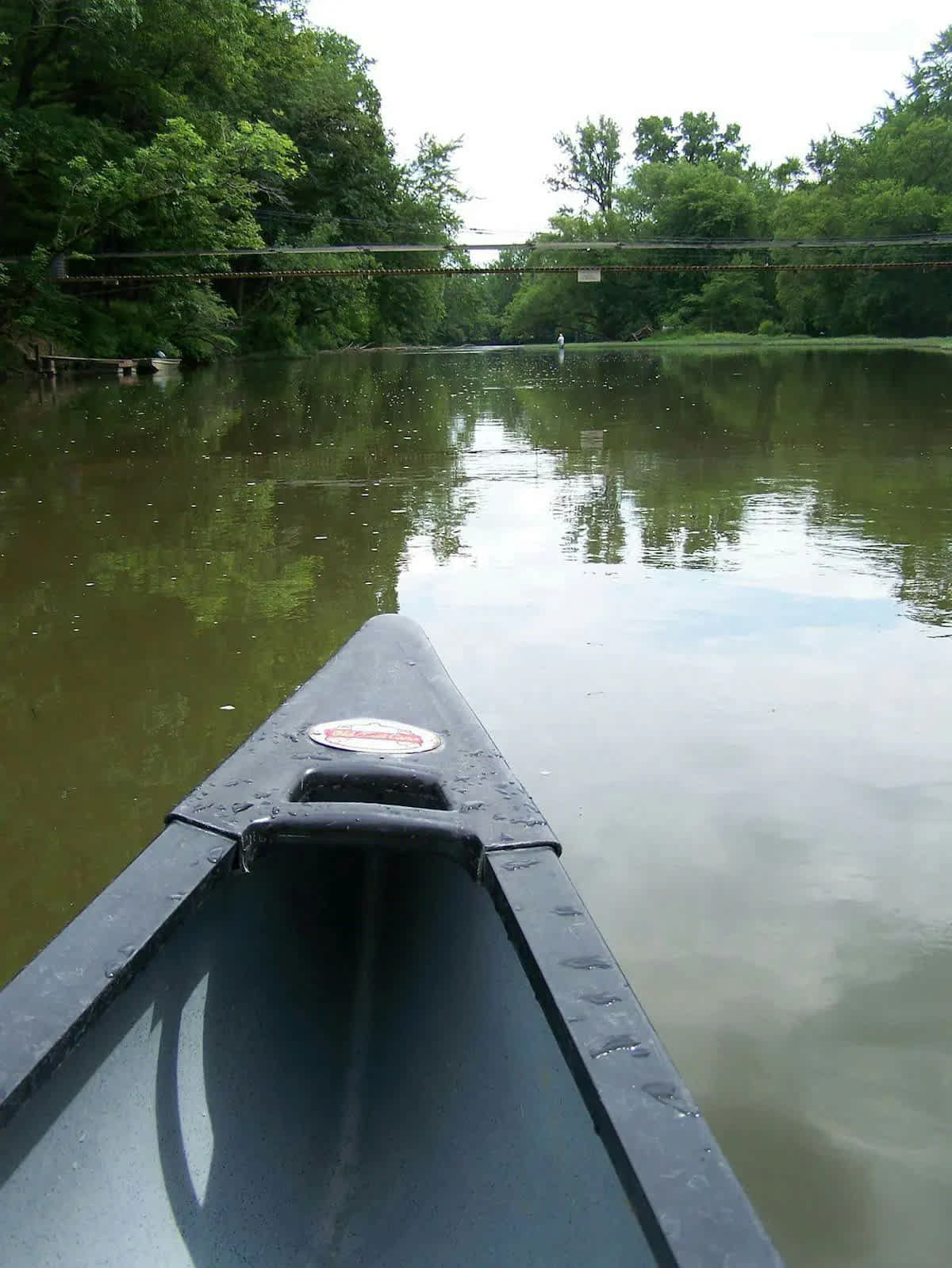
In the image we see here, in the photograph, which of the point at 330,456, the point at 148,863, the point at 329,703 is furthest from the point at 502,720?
the point at 330,456

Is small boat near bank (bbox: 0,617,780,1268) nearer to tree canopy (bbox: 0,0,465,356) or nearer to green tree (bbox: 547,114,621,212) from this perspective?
tree canopy (bbox: 0,0,465,356)

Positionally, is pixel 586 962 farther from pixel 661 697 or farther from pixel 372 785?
pixel 661 697

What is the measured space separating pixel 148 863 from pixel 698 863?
176 cm

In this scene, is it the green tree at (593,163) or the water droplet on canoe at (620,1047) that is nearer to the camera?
the water droplet on canoe at (620,1047)

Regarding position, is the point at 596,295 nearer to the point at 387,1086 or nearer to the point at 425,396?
the point at 425,396

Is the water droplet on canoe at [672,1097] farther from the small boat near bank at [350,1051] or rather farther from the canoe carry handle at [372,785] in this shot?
the canoe carry handle at [372,785]

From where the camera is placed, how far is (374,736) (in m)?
2.30

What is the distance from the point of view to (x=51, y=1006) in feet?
4.48

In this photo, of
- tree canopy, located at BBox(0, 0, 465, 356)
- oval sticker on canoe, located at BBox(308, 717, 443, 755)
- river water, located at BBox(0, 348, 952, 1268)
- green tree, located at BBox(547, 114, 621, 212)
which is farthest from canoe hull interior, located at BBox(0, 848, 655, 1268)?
green tree, located at BBox(547, 114, 621, 212)

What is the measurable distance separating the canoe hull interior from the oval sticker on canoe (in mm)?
217

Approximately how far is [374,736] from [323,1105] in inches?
28.2

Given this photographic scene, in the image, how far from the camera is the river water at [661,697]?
7.55 feet

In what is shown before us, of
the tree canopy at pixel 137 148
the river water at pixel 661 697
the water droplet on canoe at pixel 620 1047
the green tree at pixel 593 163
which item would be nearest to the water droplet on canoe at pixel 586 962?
the water droplet on canoe at pixel 620 1047

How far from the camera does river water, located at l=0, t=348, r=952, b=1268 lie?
7.55ft
